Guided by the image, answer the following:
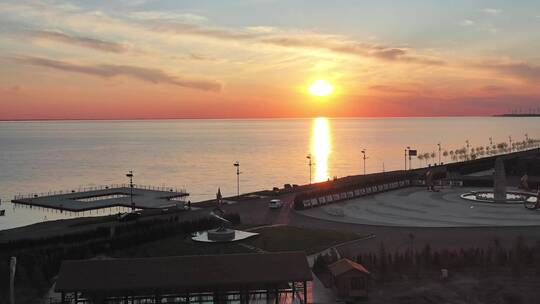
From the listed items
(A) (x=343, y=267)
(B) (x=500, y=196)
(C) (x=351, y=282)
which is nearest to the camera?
(C) (x=351, y=282)

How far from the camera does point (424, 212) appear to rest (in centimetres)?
5003

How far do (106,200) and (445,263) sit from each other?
5604 centimetres

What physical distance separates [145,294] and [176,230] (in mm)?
16935

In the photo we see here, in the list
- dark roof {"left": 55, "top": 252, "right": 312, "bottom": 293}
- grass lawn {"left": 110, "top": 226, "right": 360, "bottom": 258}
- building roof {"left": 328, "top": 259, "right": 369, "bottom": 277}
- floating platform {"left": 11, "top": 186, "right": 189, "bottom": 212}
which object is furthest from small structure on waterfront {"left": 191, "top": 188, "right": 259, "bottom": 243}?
floating platform {"left": 11, "top": 186, "right": 189, "bottom": 212}

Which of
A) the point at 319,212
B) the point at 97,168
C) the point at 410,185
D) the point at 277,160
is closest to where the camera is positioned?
the point at 319,212

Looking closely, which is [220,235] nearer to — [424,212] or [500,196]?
[424,212]

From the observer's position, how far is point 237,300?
24391 mm

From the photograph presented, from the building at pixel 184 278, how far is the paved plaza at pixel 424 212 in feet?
74.5

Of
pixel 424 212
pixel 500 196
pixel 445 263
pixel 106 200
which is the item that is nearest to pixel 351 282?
pixel 445 263

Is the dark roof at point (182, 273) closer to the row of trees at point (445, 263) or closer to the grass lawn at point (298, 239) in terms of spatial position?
the row of trees at point (445, 263)

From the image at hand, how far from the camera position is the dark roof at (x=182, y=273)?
22.5m

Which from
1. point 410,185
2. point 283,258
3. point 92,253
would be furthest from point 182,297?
point 410,185

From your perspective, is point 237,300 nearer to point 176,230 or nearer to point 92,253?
point 92,253

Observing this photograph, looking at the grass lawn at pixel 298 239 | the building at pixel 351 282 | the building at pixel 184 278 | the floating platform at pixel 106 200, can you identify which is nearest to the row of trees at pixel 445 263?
the building at pixel 351 282
